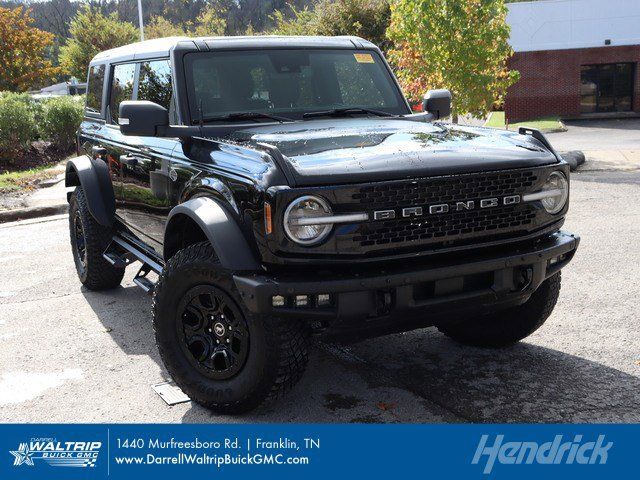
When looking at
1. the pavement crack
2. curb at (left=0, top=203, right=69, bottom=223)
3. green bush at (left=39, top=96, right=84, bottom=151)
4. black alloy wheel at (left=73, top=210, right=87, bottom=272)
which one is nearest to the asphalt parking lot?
the pavement crack

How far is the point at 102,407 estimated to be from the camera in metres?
4.11

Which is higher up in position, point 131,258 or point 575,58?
point 575,58

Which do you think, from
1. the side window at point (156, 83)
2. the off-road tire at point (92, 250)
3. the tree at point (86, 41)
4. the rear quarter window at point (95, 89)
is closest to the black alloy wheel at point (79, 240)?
the off-road tire at point (92, 250)

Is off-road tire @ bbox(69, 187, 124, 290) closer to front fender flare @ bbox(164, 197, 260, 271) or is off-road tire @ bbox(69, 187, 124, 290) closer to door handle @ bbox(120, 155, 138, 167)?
door handle @ bbox(120, 155, 138, 167)

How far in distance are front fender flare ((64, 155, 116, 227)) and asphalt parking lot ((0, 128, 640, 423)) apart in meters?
0.81

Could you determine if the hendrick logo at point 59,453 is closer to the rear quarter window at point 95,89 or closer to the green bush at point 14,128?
the rear quarter window at point 95,89

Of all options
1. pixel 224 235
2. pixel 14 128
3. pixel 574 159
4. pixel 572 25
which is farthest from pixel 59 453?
pixel 572 25

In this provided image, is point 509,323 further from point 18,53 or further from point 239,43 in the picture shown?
point 18,53

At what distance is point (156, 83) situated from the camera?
4.89m

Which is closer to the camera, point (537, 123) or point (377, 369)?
point (377, 369)

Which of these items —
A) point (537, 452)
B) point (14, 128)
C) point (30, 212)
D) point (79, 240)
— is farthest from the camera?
point (14, 128)

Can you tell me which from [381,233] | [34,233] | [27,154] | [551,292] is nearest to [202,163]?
[381,233]

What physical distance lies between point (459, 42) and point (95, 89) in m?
8.56

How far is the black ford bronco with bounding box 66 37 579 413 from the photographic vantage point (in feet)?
11.0
